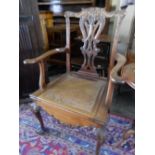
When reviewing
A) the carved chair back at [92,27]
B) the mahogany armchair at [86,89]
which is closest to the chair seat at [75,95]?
the mahogany armchair at [86,89]

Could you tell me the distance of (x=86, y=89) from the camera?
1.34 meters

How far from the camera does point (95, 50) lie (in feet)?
4.58

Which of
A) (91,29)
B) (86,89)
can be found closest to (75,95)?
(86,89)

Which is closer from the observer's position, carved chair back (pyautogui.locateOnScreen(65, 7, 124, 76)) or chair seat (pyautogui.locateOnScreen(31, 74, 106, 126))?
chair seat (pyautogui.locateOnScreen(31, 74, 106, 126))

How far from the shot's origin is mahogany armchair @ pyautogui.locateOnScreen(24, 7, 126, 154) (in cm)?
110

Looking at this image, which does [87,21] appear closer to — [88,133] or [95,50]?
[95,50]

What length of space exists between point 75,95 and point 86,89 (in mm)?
120

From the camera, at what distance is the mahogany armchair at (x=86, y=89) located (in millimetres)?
1097

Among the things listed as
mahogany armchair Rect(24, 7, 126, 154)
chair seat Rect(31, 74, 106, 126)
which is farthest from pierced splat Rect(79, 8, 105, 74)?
chair seat Rect(31, 74, 106, 126)

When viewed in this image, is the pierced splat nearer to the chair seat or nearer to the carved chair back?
the carved chair back

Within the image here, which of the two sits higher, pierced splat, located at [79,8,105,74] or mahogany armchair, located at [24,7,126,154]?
pierced splat, located at [79,8,105,74]

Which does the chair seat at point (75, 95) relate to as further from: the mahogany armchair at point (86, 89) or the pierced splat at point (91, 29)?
the pierced splat at point (91, 29)
